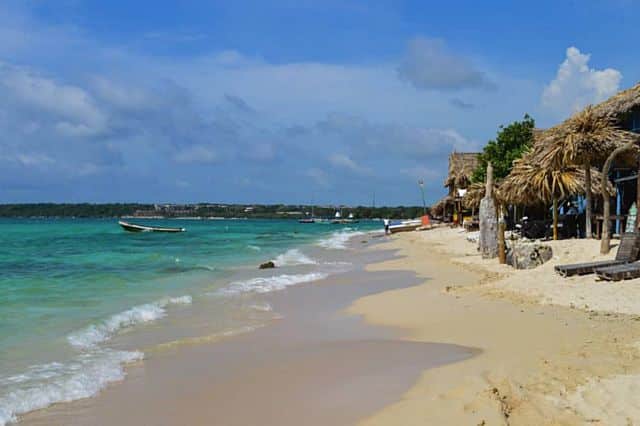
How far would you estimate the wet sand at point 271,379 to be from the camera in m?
4.92

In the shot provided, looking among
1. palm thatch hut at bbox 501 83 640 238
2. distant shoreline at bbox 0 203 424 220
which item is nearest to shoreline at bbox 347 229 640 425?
palm thatch hut at bbox 501 83 640 238

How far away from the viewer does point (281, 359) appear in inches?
267

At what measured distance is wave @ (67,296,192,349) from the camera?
8055 mm

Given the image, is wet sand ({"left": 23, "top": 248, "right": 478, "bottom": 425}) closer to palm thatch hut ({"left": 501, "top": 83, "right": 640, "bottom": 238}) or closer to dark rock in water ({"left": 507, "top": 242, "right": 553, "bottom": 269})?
dark rock in water ({"left": 507, "top": 242, "right": 553, "bottom": 269})

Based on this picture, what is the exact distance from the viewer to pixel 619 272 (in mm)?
9523

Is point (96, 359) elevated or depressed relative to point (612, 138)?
depressed

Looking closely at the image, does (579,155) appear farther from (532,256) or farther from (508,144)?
(508,144)

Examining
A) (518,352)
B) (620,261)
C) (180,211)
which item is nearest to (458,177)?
(620,261)

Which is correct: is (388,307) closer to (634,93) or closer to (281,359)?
(281,359)

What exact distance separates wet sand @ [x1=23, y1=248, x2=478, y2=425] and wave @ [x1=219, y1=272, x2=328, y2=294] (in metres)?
4.49

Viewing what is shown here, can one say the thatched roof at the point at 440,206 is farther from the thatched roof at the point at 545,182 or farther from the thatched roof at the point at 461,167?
the thatched roof at the point at 545,182

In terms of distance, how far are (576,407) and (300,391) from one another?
95.1 inches

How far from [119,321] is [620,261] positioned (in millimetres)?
8987

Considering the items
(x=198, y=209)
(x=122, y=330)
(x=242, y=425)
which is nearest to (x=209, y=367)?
(x=242, y=425)
